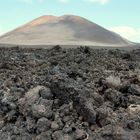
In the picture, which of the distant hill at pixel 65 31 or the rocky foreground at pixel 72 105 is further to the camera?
the distant hill at pixel 65 31

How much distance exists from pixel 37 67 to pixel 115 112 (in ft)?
8.78

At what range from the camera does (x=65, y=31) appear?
54.4 meters

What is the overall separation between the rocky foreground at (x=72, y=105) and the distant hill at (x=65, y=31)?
41.9 m

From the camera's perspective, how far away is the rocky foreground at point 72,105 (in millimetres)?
5043

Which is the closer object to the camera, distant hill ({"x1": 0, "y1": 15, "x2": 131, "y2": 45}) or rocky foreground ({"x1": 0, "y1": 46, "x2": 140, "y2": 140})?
rocky foreground ({"x1": 0, "y1": 46, "x2": 140, "y2": 140})

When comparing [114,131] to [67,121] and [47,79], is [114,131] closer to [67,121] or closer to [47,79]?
[67,121]

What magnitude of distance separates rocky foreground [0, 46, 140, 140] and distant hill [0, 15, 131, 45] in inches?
1650

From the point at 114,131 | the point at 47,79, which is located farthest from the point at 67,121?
the point at 47,79

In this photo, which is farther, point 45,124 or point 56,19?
point 56,19

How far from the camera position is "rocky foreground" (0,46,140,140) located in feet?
16.5

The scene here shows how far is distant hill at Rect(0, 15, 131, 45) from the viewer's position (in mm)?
51031

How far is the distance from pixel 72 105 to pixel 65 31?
4936cm

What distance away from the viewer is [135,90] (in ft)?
19.6

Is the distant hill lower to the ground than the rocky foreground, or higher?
lower
